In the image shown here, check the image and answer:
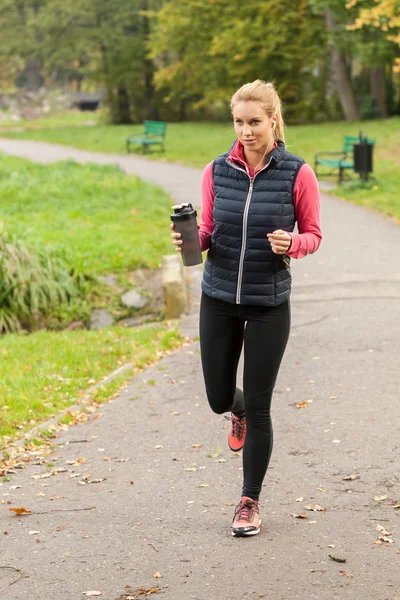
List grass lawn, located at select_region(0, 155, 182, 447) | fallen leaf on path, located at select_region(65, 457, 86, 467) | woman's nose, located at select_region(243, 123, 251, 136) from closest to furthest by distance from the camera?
1. woman's nose, located at select_region(243, 123, 251, 136)
2. fallen leaf on path, located at select_region(65, 457, 86, 467)
3. grass lawn, located at select_region(0, 155, 182, 447)

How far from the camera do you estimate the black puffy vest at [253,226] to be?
453cm

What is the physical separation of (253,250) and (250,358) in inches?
19.9

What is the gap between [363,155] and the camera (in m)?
19.1

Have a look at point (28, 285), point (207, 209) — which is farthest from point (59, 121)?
point (207, 209)

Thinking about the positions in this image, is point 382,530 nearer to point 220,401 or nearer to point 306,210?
point 220,401

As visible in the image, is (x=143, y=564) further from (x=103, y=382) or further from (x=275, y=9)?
(x=275, y=9)

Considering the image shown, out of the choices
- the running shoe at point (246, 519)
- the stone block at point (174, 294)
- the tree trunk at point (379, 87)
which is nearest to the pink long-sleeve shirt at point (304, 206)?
the running shoe at point (246, 519)

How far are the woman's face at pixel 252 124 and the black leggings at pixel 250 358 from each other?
2.46 ft

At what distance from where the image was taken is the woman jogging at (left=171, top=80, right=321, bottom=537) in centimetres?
452

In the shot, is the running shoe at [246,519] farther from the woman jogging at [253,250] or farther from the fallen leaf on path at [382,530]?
the fallen leaf on path at [382,530]

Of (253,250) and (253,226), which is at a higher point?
(253,226)

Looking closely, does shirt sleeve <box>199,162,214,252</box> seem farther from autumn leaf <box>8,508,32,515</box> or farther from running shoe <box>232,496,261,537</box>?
autumn leaf <box>8,508,32,515</box>

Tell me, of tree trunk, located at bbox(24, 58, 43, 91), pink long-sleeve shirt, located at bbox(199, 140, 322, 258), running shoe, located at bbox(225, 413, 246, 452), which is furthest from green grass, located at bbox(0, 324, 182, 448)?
tree trunk, located at bbox(24, 58, 43, 91)

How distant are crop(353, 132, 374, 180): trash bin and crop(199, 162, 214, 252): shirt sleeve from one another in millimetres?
14583
